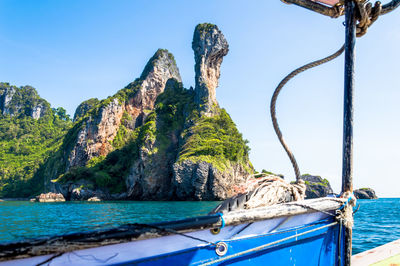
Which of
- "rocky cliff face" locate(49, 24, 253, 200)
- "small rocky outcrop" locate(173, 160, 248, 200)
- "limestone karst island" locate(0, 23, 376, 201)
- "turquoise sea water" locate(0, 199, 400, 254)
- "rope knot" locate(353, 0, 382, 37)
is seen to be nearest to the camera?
"rope knot" locate(353, 0, 382, 37)

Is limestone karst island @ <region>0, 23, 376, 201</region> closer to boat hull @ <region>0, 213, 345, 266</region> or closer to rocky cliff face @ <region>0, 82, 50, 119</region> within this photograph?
rocky cliff face @ <region>0, 82, 50, 119</region>

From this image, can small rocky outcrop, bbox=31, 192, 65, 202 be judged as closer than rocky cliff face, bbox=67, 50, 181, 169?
Yes

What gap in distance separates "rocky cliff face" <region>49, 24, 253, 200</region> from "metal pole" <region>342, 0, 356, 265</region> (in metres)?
32.3

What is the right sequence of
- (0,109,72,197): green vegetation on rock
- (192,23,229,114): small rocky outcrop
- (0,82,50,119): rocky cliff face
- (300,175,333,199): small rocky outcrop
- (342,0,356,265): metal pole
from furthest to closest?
(0,82,50,119): rocky cliff face
(0,109,72,197): green vegetation on rock
(300,175,333,199): small rocky outcrop
(192,23,229,114): small rocky outcrop
(342,0,356,265): metal pole

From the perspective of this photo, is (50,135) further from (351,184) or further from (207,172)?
(351,184)

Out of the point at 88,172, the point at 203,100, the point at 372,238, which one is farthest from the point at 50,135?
the point at 372,238

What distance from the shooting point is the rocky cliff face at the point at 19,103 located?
93312 millimetres

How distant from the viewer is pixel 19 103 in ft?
312

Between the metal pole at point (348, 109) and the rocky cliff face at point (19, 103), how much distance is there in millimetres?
110881

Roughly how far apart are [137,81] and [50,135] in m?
Result: 44.4

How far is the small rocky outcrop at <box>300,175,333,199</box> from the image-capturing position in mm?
49656

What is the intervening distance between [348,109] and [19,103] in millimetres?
115630

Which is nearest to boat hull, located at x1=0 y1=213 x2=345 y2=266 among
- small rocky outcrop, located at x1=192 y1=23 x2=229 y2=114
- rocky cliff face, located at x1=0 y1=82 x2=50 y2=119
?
small rocky outcrop, located at x1=192 y1=23 x2=229 y2=114

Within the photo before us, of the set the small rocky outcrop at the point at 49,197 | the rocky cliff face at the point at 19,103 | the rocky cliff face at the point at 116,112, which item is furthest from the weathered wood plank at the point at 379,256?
the rocky cliff face at the point at 19,103
